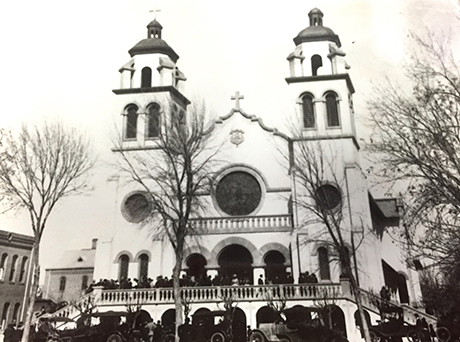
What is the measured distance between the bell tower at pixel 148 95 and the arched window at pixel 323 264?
8567 mm

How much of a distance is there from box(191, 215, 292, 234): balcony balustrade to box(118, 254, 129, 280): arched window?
327 centimetres

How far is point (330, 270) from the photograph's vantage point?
19.0 metres

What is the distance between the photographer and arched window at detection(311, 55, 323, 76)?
22.9 metres

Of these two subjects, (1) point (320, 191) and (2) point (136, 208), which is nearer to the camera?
(1) point (320, 191)

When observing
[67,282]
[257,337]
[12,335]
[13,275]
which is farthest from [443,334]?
[67,282]

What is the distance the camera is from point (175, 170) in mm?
18578

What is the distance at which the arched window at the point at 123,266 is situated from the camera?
66.6 ft

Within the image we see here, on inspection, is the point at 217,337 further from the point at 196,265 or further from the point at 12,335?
the point at 196,265

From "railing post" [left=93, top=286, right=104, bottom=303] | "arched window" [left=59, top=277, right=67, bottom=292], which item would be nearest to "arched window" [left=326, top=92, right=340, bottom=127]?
"railing post" [left=93, top=286, right=104, bottom=303]

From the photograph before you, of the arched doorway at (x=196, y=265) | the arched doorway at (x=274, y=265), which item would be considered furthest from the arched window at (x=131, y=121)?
the arched doorway at (x=274, y=265)

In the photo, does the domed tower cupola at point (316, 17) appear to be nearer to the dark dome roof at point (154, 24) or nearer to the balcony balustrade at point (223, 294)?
the dark dome roof at point (154, 24)

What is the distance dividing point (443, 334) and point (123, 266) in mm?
12939

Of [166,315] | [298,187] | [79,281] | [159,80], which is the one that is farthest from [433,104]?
[79,281]

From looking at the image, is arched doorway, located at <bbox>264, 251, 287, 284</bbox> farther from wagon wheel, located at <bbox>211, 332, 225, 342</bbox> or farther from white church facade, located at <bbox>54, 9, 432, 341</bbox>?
wagon wheel, located at <bbox>211, 332, 225, 342</bbox>
